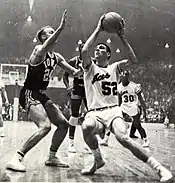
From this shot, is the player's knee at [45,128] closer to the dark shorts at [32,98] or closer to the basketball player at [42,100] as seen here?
the basketball player at [42,100]

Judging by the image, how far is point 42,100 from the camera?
7.61 feet

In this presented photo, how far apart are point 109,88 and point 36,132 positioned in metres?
0.55

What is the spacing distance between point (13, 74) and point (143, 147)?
998 millimetres

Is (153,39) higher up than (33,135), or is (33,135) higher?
(153,39)

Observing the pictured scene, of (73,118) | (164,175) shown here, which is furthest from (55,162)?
(164,175)

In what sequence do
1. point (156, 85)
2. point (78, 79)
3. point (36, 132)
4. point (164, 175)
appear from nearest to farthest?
point (164, 175) → point (36, 132) → point (78, 79) → point (156, 85)

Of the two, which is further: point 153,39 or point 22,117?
point 153,39

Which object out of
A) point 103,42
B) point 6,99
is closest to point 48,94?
point 6,99

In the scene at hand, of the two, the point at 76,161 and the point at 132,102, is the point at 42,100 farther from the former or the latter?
the point at 132,102

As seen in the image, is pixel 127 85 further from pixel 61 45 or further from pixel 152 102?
pixel 61 45

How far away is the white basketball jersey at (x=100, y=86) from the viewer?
89.8 inches

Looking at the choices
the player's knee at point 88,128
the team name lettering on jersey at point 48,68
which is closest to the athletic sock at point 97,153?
the player's knee at point 88,128

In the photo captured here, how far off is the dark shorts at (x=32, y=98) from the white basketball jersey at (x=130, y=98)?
522 millimetres

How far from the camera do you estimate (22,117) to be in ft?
7.82
